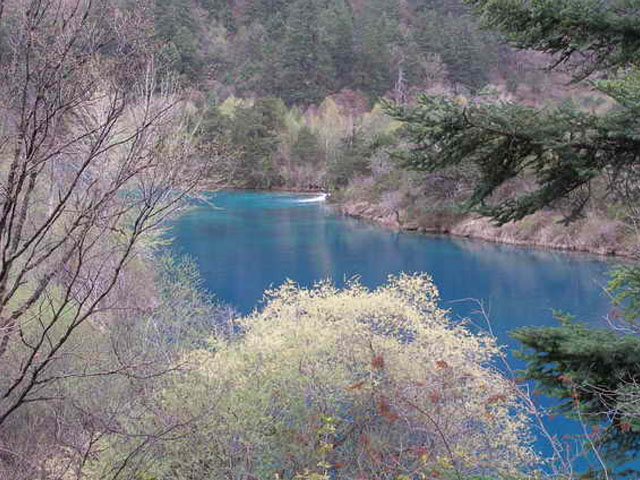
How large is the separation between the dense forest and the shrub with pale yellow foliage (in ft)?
0.11

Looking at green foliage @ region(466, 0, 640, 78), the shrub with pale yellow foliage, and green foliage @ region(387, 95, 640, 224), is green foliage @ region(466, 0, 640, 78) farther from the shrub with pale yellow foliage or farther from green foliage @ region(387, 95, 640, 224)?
the shrub with pale yellow foliage

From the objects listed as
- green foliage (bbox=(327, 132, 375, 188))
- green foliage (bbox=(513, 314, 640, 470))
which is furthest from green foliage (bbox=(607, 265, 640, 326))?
green foliage (bbox=(327, 132, 375, 188))

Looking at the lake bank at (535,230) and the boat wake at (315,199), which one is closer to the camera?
the lake bank at (535,230)

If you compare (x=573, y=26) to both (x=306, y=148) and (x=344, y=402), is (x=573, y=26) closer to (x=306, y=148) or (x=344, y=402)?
(x=344, y=402)

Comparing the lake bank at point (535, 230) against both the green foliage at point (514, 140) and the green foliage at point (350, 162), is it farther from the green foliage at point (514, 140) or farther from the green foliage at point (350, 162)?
the green foliage at point (514, 140)

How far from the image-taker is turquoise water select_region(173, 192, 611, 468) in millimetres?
15000

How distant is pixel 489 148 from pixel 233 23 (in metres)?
64.7

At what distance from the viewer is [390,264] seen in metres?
19.6

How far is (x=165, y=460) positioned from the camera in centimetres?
603

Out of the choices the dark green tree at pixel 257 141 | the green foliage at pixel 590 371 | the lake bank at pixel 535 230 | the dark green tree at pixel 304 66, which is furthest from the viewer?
the dark green tree at pixel 304 66

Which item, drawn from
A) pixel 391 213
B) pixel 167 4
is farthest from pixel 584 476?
pixel 167 4

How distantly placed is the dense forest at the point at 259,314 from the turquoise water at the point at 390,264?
2.64 meters

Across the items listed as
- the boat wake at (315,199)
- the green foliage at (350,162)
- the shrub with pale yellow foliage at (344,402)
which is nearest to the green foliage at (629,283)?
the shrub with pale yellow foliage at (344,402)

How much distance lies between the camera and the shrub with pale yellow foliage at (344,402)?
6344 mm
